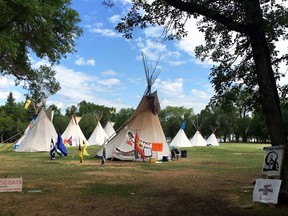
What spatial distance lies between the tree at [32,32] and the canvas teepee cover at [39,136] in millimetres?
17101

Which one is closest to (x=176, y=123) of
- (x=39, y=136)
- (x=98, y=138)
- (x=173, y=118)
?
(x=173, y=118)

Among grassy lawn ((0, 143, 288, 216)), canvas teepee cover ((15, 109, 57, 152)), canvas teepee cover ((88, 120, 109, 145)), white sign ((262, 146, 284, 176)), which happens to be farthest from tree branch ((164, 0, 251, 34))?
canvas teepee cover ((88, 120, 109, 145))

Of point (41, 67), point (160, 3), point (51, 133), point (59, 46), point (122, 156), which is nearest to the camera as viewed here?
point (160, 3)

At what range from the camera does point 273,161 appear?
25.8 ft

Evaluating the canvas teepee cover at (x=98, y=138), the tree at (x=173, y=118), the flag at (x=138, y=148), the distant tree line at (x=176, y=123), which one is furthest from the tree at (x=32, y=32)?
the tree at (x=173, y=118)

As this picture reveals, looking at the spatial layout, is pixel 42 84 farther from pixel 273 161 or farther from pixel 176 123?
pixel 176 123

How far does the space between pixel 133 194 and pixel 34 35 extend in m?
6.46

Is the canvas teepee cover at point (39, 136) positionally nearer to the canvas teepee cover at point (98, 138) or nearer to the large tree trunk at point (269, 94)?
the canvas teepee cover at point (98, 138)

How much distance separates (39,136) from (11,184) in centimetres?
2363

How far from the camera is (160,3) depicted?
27.9 ft

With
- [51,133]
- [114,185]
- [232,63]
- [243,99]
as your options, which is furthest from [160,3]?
[51,133]

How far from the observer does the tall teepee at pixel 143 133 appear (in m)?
22.3

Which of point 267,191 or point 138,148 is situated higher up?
point 138,148

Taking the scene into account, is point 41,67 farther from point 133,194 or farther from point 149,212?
point 149,212
